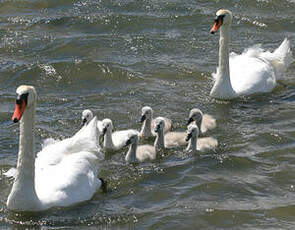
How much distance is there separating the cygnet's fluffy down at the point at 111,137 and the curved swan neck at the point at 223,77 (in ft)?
7.78

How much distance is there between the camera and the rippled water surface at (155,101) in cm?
948

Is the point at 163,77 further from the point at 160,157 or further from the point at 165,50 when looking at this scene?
the point at 160,157

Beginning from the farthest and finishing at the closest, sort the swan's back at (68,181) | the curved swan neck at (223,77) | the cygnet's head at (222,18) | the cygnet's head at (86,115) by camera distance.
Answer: the cygnet's head at (222,18) < the curved swan neck at (223,77) < the cygnet's head at (86,115) < the swan's back at (68,181)

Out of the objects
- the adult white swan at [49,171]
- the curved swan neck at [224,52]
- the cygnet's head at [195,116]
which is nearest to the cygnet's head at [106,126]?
the adult white swan at [49,171]

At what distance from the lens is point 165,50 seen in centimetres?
1548

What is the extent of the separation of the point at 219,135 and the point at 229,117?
845mm

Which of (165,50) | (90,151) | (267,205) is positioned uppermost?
(165,50)

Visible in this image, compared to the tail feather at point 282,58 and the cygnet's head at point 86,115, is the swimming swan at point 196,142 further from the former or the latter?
the tail feather at point 282,58

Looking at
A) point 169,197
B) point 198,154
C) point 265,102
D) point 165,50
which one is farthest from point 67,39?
point 169,197

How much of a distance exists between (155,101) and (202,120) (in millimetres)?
1264

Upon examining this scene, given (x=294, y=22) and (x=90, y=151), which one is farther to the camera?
(x=294, y=22)

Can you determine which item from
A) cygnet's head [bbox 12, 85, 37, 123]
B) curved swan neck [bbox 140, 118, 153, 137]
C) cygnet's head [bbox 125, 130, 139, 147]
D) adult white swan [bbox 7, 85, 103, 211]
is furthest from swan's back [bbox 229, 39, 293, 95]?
cygnet's head [bbox 12, 85, 37, 123]

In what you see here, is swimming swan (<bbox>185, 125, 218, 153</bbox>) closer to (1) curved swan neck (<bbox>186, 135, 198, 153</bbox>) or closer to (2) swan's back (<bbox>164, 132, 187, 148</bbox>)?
(1) curved swan neck (<bbox>186, 135, 198, 153</bbox>)

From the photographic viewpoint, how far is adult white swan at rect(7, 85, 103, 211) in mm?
9094
